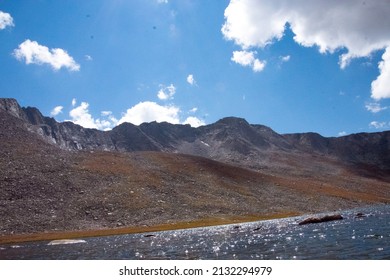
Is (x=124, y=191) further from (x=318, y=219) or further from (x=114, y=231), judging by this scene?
(x=318, y=219)

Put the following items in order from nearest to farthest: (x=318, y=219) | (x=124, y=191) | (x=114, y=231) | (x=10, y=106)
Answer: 1. (x=318, y=219)
2. (x=114, y=231)
3. (x=124, y=191)
4. (x=10, y=106)

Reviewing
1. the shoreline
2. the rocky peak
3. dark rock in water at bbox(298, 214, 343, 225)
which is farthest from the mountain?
dark rock in water at bbox(298, 214, 343, 225)

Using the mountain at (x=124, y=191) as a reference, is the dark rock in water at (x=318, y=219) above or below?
below

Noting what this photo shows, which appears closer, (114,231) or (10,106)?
(114,231)

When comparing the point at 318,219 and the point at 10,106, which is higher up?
the point at 10,106

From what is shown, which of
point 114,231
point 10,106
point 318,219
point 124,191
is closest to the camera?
point 318,219

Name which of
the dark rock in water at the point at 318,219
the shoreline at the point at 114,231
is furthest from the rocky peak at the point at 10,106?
the dark rock in water at the point at 318,219

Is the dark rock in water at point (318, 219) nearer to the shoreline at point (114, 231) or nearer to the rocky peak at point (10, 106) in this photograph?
the shoreline at point (114, 231)

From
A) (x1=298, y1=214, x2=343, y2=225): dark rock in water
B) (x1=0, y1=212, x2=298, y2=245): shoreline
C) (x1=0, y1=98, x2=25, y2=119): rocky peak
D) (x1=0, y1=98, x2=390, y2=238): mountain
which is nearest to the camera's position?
(x1=298, y1=214, x2=343, y2=225): dark rock in water

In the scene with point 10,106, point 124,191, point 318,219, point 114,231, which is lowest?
point 318,219

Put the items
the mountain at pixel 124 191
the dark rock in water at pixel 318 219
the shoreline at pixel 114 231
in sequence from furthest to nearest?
the mountain at pixel 124 191 → the shoreline at pixel 114 231 → the dark rock in water at pixel 318 219

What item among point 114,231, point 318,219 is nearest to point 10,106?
point 114,231

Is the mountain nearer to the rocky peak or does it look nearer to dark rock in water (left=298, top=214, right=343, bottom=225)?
the rocky peak

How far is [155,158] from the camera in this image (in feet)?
465
